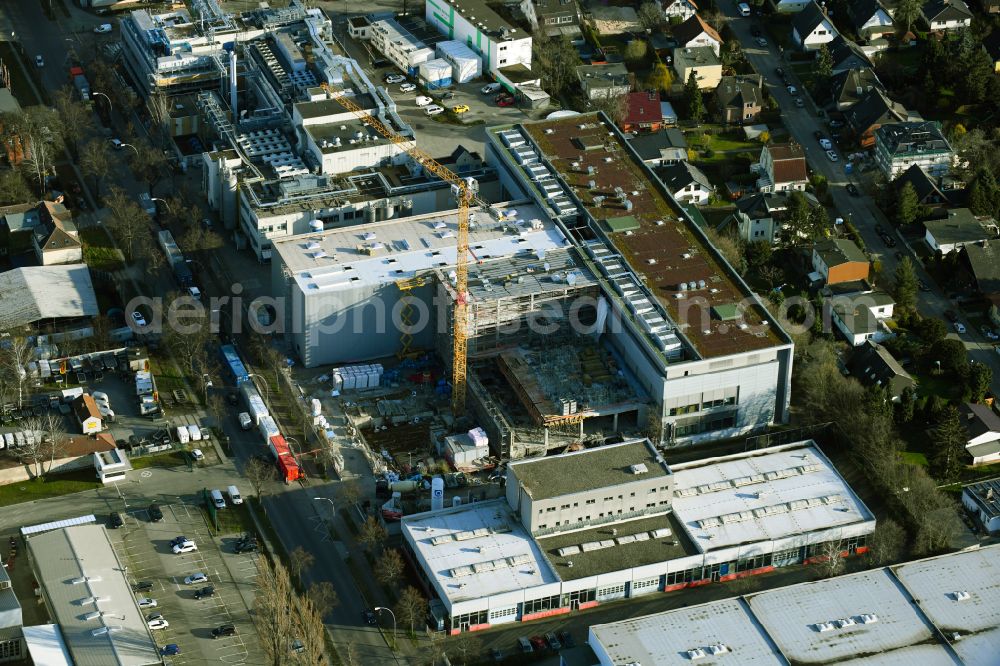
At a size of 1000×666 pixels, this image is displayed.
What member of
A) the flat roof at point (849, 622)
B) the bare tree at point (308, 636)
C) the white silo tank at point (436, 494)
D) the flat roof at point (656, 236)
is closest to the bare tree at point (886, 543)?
the flat roof at point (849, 622)

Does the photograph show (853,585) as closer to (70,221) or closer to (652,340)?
(652,340)

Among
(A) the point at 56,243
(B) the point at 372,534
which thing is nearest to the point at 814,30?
(A) the point at 56,243

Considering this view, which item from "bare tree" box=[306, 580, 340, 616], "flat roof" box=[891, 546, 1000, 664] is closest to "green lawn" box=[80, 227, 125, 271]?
"bare tree" box=[306, 580, 340, 616]

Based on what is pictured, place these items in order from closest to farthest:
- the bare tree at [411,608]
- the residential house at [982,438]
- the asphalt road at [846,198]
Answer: the bare tree at [411,608], the residential house at [982,438], the asphalt road at [846,198]

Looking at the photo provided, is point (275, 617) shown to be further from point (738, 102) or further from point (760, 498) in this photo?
point (738, 102)

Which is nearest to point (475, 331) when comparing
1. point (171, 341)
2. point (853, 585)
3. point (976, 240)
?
point (171, 341)

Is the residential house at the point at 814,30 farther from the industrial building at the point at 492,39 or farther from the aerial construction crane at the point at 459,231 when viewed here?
the aerial construction crane at the point at 459,231
